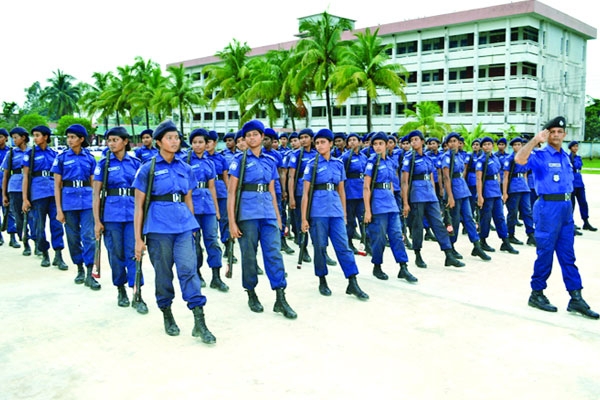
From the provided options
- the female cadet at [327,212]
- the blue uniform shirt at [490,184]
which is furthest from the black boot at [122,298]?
the blue uniform shirt at [490,184]

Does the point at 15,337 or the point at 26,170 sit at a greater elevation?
the point at 26,170

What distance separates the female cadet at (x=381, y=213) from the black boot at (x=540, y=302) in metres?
1.57

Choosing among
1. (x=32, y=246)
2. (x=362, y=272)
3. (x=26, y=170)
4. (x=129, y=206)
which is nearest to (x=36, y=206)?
(x=26, y=170)

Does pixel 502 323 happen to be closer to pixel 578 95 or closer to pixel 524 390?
pixel 524 390

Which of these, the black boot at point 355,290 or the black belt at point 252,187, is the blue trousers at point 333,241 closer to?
the black boot at point 355,290

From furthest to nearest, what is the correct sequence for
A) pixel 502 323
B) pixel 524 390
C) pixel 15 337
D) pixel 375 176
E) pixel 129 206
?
pixel 375 176, pixel 129 206, pixel 502 323, pixel 15 337, pixel 524 390

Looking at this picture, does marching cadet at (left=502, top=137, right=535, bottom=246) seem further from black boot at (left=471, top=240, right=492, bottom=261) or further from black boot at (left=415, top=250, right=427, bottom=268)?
black boot at (left=415, top=250, right=427, bottom=268)

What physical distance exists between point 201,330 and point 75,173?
10.9 feet

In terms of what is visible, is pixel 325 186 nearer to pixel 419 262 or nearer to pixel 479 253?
pixel 419 262

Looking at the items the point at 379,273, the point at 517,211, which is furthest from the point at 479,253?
the point at 379,273

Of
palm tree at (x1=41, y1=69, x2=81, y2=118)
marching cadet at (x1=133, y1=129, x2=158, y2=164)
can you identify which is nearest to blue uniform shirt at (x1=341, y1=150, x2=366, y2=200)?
marching cadet at (x1=133, y1=129, x2=158, y2=164)

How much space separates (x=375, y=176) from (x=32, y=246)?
264 inches

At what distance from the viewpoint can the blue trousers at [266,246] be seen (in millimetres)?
5586

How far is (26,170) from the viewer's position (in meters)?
7.89
